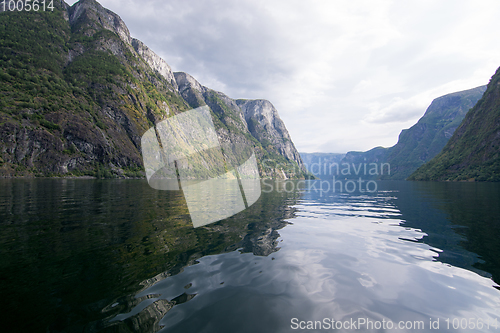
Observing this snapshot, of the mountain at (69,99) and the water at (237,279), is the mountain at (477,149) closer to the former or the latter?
the water at (237,279)

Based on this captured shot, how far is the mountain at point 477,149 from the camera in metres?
135

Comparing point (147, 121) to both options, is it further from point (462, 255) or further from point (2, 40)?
point (462, 255)

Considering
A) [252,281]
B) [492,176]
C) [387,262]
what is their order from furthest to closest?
[492,176] → [387,262] → [252,281]

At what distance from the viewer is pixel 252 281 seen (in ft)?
22.0

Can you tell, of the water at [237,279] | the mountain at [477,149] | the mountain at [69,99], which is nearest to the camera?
the water at [237,279]

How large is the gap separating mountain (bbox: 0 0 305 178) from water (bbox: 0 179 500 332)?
104 meters

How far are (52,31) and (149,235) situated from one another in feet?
797

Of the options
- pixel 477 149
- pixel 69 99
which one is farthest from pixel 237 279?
pixel 477 149

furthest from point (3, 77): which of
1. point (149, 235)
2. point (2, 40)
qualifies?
point (149, 235)

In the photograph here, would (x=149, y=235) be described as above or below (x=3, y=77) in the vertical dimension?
below

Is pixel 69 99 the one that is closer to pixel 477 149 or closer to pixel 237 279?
pixel 237 279

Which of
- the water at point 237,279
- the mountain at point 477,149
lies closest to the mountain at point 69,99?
the water at point 237,279

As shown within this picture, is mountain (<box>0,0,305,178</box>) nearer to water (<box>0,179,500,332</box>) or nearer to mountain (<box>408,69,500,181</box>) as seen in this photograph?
water (<box>0,179,500,332</box>)

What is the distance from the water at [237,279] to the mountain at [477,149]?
171 m
